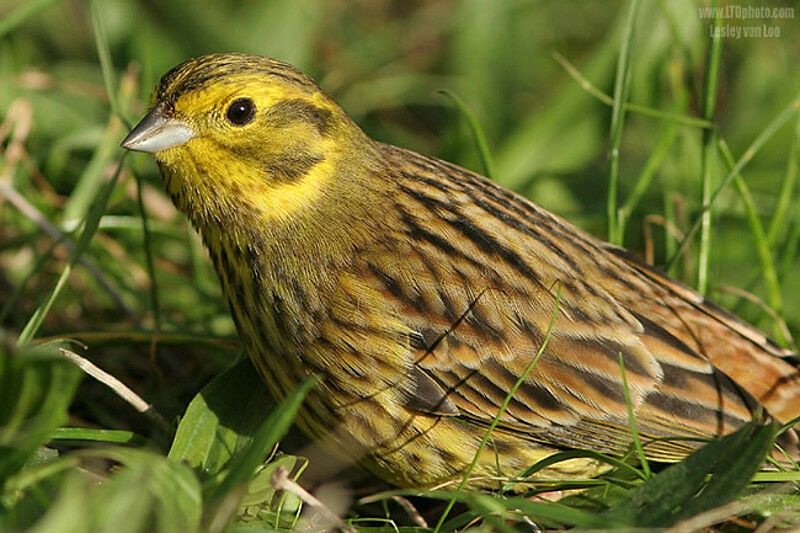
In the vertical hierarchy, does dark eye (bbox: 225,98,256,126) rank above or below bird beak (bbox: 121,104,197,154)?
above

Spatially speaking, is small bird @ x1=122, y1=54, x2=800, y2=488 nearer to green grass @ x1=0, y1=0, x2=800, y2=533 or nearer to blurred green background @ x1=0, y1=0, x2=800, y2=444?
green grass @ x1=0, y1=0, x2=800, y2=533

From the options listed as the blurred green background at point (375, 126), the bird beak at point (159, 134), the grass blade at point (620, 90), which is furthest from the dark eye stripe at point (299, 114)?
the grass blade at point (620, 90)

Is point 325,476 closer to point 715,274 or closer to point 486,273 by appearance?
point 486,273

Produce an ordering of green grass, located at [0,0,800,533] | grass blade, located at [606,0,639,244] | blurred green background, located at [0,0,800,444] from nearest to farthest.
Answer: green grass, located at [0,0,800,533] → grass blade, located at [606,0,639,244] → blurred green background, located at [0,0,800,444]

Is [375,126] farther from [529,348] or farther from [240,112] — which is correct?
[529,348]

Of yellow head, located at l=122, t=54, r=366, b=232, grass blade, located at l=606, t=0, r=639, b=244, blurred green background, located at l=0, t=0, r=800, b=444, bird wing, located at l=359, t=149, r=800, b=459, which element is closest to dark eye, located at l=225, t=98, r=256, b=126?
yellow head, located at l=122, t=54, r=366, b=232

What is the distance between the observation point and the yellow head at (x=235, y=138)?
2496 mm

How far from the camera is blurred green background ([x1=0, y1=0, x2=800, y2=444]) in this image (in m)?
3.44

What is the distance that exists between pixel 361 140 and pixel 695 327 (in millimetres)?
1103

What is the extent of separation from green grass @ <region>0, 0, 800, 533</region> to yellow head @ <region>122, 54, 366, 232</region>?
31cm

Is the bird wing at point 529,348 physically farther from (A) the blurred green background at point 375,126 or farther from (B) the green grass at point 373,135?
(A) the blurred green background at point 375,126

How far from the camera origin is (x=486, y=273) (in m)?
2.65

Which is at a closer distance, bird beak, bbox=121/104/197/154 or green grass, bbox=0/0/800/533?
green grass, bbox=0/0/800/533

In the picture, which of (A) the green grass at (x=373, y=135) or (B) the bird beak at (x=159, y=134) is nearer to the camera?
(A) the green grass at (x=373, y=135)
